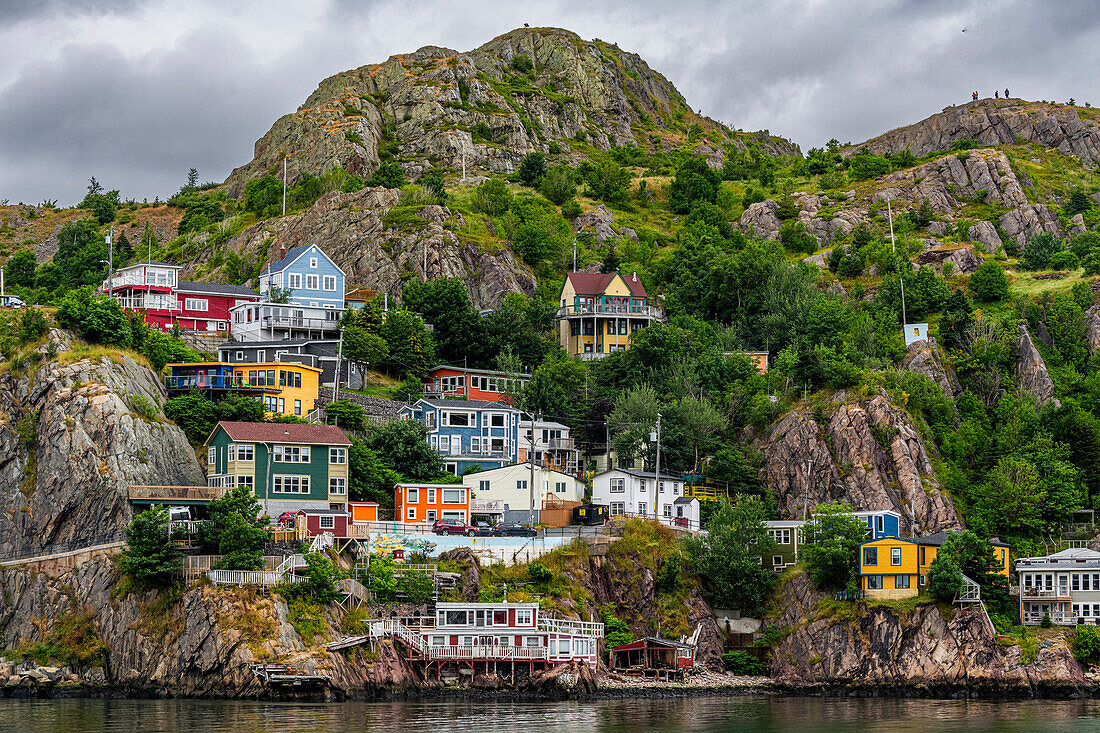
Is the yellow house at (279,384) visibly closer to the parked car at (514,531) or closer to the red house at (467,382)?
the red house at (467,382)

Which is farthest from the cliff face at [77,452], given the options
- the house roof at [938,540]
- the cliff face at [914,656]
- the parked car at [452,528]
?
the house roof at [938,540]

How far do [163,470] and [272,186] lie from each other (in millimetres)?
82838

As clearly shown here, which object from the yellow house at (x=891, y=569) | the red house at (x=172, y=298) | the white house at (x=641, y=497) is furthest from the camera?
the red house at (x=172, y=298)

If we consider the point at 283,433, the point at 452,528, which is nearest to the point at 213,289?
the point at 283,433

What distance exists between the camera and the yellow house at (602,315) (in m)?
126

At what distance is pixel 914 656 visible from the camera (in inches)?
3199

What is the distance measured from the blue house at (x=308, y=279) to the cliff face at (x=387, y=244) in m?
9.12

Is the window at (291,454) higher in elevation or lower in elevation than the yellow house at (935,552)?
higher

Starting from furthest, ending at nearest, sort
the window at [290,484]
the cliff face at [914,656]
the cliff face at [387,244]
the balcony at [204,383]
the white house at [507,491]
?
the cliff face at [387,244], the balcony at [204,383], the white house at [507,491], the window at [290,484], the cliff face at [914,656]

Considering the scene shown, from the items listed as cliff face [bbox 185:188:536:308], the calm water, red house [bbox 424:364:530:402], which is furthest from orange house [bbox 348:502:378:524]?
cliff face [bbox 185:188:536:308]

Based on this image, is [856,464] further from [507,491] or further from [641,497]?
[507,491]

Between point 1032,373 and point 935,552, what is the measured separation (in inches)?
1416

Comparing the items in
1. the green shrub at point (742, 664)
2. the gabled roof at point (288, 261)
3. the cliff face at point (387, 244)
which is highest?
the cliff face at point (387, 244)

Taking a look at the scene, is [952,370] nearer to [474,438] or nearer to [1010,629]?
[1010,629]
